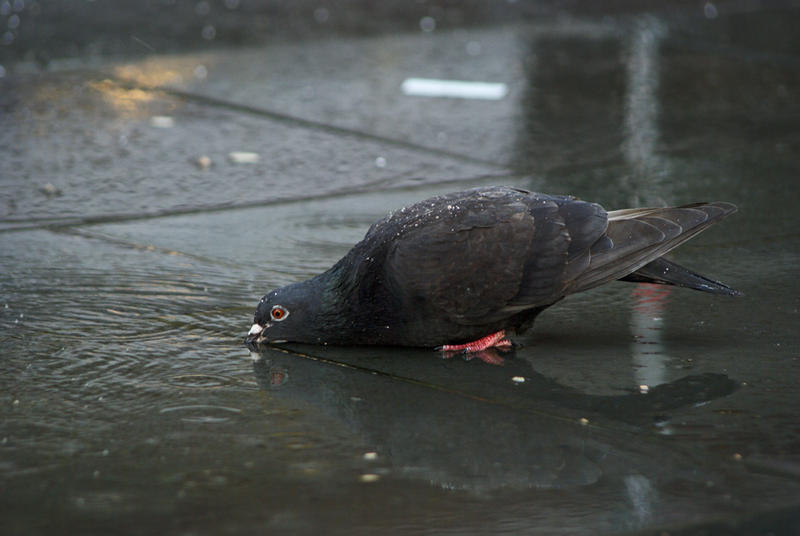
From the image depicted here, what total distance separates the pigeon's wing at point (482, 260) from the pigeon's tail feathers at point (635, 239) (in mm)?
70

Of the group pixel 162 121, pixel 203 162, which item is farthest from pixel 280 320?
pixel 162 121

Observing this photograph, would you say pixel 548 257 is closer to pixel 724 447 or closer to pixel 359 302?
pixel 359 302

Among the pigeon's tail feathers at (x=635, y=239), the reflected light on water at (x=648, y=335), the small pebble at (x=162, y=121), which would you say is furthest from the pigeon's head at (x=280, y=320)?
the small pebble at (x=162, y=121)

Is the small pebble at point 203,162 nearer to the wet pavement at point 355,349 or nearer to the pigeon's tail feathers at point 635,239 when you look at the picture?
the wet pavement at point 355,349

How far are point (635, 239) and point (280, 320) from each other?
4.04 feet

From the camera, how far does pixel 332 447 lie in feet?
9.82

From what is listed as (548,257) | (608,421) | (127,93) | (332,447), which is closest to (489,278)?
(548,257)

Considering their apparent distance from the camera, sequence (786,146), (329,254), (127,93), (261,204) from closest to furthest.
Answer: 1. (329,254)
2. (261,204)
3. (786,146)
4. (127,93)

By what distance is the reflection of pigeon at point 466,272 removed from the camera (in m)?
3.65

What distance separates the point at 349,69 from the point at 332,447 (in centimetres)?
545

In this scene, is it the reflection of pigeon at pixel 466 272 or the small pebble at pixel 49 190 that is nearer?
the reflection of pigeon at pixel 466 272

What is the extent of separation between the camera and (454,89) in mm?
7637

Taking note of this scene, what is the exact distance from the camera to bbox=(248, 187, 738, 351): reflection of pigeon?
12.0 feet

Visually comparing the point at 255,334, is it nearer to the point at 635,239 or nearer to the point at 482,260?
the point at 482,260
